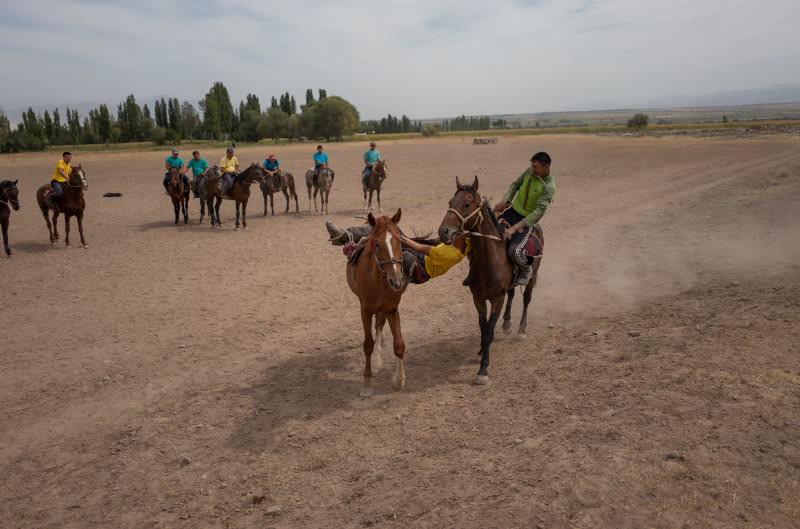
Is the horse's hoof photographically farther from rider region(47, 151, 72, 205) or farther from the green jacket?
rider region(47, 151, 72, 205)

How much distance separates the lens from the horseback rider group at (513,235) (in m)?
5.92

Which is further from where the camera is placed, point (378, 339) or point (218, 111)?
point (218, 111)

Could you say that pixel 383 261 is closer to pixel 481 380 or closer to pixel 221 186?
pixel 481 380

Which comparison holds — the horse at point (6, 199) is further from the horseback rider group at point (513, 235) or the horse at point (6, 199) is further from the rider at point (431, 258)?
the rider at point (431, 258)

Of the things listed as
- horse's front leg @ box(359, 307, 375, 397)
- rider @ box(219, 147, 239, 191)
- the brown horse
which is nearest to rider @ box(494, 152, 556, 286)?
the brown horse

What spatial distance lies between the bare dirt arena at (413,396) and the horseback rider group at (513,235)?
4.53ft

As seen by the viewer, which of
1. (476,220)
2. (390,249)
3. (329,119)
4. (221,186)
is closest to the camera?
(390,249)

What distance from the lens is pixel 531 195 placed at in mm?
6492

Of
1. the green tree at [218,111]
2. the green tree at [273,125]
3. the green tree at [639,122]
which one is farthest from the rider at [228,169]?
the green tree at [639,122]

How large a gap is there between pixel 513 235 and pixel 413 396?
2481 millimetres

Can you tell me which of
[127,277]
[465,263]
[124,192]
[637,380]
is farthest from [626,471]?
[124,192]

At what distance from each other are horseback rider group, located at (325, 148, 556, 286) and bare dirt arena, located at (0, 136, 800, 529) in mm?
1380

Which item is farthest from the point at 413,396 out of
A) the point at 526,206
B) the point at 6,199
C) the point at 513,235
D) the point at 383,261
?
the point at 6,199

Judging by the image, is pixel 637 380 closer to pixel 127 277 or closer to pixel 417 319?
pixel 417 319
